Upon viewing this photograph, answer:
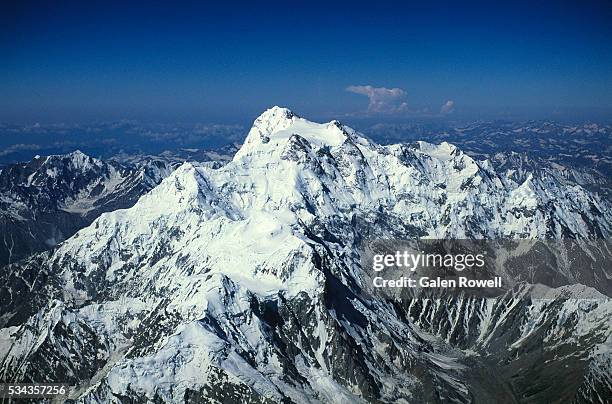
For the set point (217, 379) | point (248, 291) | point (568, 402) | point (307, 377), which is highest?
point (248, 291)

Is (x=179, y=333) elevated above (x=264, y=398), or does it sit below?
above

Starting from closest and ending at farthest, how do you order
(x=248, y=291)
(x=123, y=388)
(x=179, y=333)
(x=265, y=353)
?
(x=123, y=388)
(x=179, y=333)
(x=265, y=353)
(x=248, y=291)

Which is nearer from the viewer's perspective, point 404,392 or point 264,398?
point 264,398

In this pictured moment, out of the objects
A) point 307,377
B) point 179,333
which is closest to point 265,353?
point 307,377

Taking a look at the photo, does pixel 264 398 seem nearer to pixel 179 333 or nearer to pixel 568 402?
pixel 179 333

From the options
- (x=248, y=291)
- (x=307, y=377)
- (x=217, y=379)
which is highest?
(x=248, y=291)

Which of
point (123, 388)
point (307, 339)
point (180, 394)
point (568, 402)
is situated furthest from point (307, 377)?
point (568, 402)

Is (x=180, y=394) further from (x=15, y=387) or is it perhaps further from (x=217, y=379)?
(x=15, y=387)

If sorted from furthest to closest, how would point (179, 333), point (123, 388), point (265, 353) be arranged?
point (265, 353), point (179, 333), point (123, 388)

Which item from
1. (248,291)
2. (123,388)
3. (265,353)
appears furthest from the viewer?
(248,291)
